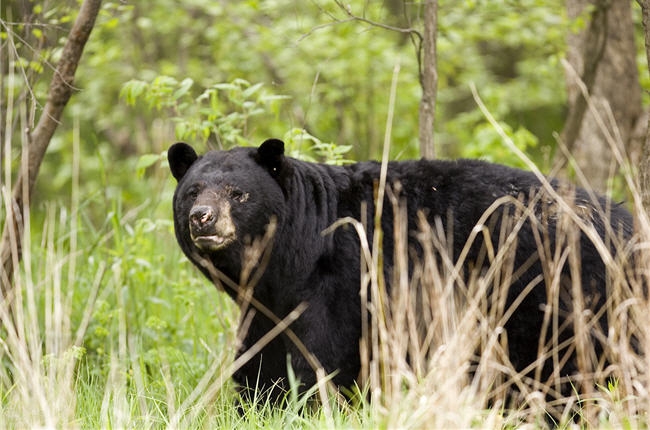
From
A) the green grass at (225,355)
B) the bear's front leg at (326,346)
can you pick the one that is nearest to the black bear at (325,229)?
the bear's front leg at (326,346)

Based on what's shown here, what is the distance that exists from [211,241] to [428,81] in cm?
210

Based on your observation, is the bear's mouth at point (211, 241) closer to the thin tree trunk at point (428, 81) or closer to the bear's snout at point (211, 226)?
the bear's snout at point (211, 226)

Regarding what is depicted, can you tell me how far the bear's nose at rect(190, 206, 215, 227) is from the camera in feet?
13.7

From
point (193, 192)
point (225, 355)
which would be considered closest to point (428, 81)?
point (193, 192)

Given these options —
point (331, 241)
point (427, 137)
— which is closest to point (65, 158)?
point (427, 137)

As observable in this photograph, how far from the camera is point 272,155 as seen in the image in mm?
4500

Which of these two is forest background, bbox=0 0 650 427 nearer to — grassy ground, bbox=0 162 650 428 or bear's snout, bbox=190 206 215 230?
grassy ground, bbox=0 162 650 428

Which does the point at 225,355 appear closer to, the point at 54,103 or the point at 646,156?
the point at 54,103

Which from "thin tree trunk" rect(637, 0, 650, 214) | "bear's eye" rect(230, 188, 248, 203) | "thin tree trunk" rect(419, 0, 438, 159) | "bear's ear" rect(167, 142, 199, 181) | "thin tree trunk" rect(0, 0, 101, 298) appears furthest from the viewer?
"thin tree trunk" rect(419, 0, 438, 159)

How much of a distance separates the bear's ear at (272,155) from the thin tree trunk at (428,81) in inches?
55.1

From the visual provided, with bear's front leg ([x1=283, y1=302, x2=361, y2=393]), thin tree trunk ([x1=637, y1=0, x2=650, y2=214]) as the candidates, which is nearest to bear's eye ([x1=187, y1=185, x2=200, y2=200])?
bear's front leg ([x1=283, y1=302, x2=361, y2=393])

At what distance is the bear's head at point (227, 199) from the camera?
426 cm

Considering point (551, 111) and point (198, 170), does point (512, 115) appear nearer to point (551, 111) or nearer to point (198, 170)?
point (551, 111)

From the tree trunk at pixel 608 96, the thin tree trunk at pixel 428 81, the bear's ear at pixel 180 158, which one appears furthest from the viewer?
the tree trunk at pixel 608 96
